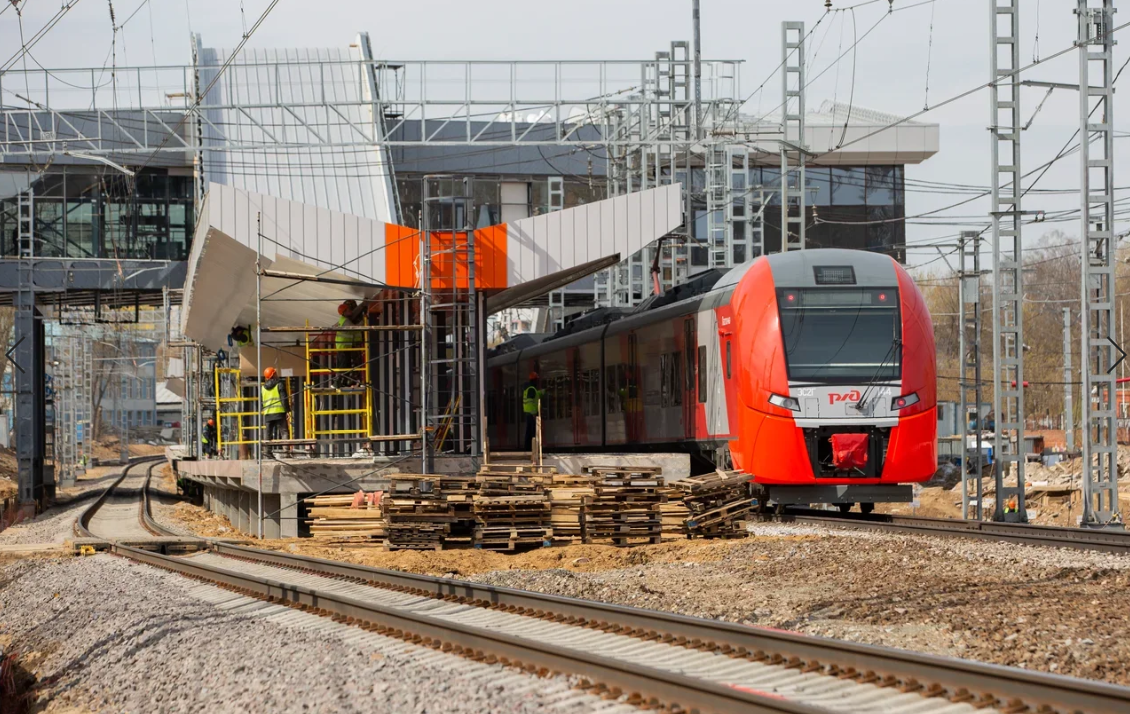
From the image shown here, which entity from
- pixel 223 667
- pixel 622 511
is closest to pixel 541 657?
pixel 223 667

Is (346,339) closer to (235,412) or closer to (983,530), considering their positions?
(235,412)

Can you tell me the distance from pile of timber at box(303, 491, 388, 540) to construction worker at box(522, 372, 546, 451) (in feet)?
17.5

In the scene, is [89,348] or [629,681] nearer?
[629,681]

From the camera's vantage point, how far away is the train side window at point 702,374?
20.0 m

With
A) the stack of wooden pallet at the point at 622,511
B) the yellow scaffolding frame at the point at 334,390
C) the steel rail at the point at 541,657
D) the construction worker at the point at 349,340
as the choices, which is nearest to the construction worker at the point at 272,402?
the yellow scaffolding frame at the point at 334,390

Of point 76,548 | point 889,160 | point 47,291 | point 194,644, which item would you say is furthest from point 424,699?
point 889,160

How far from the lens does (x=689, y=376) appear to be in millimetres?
20781

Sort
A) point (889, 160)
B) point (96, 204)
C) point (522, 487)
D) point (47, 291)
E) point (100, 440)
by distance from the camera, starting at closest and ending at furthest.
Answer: point (522, 487) < point (47, 291) < point (96, 204) < point (889, 160) < point (100, 440)

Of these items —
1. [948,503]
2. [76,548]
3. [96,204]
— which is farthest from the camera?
[96,204]

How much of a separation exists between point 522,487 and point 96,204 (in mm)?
32345

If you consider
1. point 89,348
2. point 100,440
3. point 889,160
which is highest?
point 889,160

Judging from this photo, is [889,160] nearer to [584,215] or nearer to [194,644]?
[584,215]

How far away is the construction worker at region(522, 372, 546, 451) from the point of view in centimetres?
2581

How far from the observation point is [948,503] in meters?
32.7
